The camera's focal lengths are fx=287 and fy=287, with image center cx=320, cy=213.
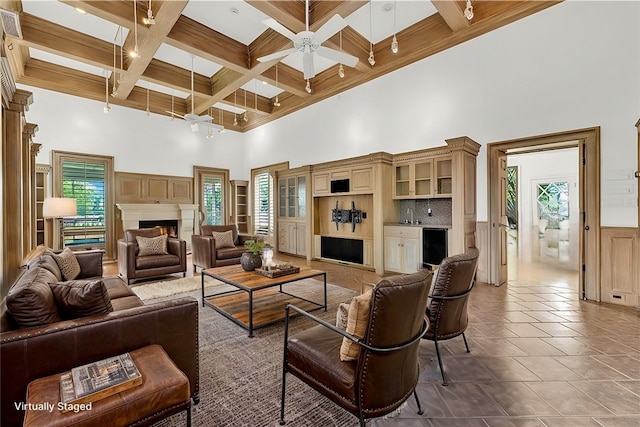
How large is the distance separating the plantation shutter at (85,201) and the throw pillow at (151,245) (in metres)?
3.00

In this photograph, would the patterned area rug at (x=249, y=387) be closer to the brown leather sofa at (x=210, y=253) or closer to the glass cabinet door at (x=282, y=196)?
the brown leather sofa at (x=210, y=253)

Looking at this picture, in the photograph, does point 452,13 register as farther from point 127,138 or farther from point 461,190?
point 127,138

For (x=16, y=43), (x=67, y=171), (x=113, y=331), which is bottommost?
(x=113, y=331)

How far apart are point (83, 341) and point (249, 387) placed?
3.50 feet

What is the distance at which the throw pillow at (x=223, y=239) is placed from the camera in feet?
18.4

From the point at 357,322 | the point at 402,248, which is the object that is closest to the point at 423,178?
the point at 402,248

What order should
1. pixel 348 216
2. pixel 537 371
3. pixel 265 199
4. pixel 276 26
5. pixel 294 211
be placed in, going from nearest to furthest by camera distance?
pixel 537 371
pixel 276 26
pixel 348 216
pixel 294 211
pixel 265 199

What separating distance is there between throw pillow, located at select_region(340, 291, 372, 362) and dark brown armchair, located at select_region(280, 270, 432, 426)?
0.10ft

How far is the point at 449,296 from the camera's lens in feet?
6.69

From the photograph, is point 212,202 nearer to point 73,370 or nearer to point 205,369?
point 205,369

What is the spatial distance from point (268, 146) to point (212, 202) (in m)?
2.47

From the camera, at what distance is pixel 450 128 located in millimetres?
4977

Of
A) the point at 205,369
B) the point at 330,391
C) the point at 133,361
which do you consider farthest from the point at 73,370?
the point at 330,391

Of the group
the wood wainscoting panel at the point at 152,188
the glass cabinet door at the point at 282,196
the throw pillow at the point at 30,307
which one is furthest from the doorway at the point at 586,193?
the wood wainscoting panel at the point at 152,188
